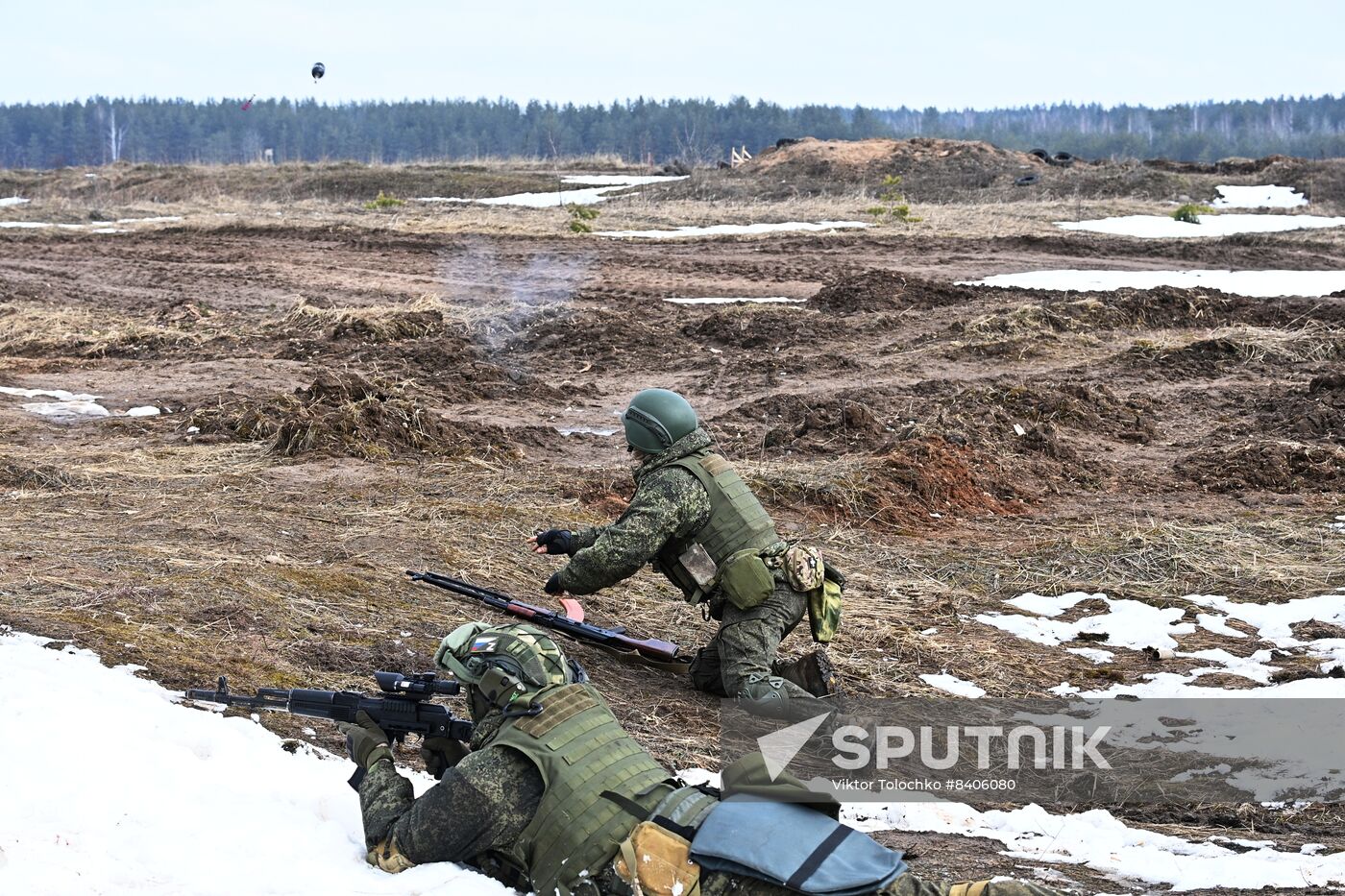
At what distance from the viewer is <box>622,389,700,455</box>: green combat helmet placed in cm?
570

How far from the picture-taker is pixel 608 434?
38.2 feet

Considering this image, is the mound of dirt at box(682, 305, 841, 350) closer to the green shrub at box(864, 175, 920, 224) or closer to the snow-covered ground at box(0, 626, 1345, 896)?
the snow-covered ground at box(0, 626, 1345, 896)

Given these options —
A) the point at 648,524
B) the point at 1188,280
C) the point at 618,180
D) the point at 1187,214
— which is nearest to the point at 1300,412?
the point at 648,524

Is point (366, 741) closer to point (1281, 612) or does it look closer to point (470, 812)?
point (470, 812)

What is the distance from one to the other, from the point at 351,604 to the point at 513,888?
9.13ft

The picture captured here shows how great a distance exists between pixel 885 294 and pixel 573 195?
26137mm

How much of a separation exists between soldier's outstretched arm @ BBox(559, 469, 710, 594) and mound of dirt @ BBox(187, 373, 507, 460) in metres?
4.20

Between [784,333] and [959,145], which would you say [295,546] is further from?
[959,145]

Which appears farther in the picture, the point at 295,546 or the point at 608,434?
the point at 608,434

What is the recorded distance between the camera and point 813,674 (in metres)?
5.68

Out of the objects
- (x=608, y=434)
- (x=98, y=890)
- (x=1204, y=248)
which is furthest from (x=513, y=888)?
(x=1204, y=248)

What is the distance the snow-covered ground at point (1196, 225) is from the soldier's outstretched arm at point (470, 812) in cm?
2571

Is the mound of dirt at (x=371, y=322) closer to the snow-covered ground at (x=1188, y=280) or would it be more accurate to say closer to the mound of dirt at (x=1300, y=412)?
the snow-covered ground at (x=1188, y=280)

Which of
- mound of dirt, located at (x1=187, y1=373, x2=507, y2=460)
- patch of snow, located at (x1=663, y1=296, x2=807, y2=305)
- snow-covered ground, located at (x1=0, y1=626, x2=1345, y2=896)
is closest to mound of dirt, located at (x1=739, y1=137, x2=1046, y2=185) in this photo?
patch of snow, located at (x1=663, y1=296, x2=807, y2=305)
